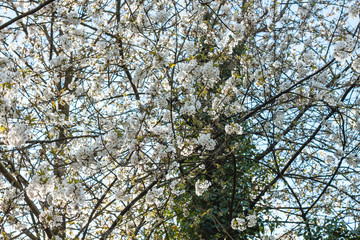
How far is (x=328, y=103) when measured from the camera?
3.87 m

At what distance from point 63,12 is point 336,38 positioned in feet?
12.0

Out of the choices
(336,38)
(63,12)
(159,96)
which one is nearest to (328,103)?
→ (336,38)

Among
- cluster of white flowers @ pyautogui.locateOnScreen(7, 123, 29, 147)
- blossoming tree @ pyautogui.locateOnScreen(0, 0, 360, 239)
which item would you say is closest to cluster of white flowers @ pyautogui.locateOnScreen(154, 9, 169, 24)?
blossoming tree @ pyautogui.locateOnScreen(0, 0, 360, 239)

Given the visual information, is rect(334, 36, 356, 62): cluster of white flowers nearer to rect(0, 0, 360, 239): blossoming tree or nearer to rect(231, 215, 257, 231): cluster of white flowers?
rect(0, 0, 360, 239): blossoming tree

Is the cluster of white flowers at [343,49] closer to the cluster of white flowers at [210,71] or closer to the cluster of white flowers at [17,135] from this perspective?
the cluster of white flowers at [210,71]

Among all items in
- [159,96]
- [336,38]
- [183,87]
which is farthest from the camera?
[336,38]

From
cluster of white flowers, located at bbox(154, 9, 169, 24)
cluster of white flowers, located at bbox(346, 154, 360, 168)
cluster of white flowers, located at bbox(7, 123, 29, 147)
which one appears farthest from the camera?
cluster of white flowers, located at bbox(346, 154, 360, 168)

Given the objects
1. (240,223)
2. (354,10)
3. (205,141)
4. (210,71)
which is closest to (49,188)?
(205,141)

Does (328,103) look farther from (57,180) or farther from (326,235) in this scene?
(57,180)

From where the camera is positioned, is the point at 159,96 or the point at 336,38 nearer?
the point at 159,96

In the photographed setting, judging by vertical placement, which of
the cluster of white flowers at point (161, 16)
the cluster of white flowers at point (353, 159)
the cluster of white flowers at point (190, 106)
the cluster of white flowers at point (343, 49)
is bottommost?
the cluster of white flowers at point (353, 159)

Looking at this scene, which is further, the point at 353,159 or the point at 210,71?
the point at 353,159

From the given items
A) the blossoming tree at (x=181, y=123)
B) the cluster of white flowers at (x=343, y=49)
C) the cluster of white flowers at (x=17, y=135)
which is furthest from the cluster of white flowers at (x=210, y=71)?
the cluster of white flowers at (x=17, y=135)

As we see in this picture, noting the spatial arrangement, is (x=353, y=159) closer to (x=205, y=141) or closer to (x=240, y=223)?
(x=240, y=223)
